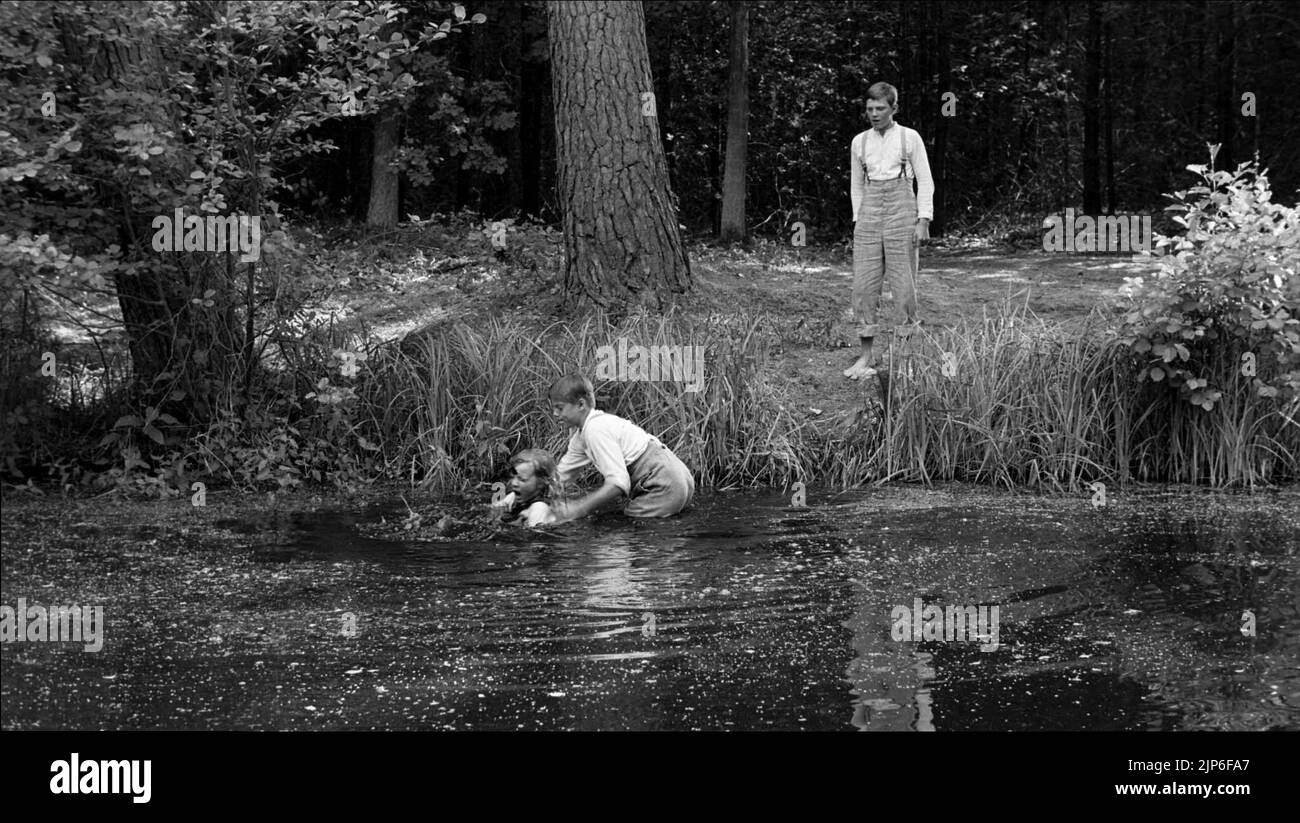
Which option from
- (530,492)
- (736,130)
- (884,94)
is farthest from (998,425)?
(736,130)

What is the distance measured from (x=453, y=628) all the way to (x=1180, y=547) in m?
4.36

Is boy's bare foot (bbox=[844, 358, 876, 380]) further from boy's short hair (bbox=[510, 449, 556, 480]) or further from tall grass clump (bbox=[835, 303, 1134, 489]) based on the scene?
boy's short hair (bbox=[510, 449, 556, 480])

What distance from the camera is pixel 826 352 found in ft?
40.1

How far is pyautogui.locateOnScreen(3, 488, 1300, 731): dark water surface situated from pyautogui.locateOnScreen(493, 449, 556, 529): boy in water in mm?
344

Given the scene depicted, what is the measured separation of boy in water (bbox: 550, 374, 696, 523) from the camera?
8992mm

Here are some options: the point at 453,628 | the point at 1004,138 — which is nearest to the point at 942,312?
the point at 453,628

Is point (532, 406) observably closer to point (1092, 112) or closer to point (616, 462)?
point (616, 462)

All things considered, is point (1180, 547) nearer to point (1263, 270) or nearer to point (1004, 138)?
point (1263, 270)

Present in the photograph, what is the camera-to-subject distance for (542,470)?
9.29 meters

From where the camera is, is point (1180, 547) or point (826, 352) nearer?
point (1180, 547)

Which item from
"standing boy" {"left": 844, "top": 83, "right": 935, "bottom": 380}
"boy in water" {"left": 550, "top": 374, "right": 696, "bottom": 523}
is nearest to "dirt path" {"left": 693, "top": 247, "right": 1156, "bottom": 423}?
"standing boy" {"left": 844, "top": 83, "right": 935, "bottom": 380}

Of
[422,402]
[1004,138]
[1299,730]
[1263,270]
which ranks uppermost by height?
[1004,138]

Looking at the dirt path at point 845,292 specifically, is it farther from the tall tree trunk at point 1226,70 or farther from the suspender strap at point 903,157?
the tall tree trunk at point 1226,70

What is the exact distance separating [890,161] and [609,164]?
2.77 m
